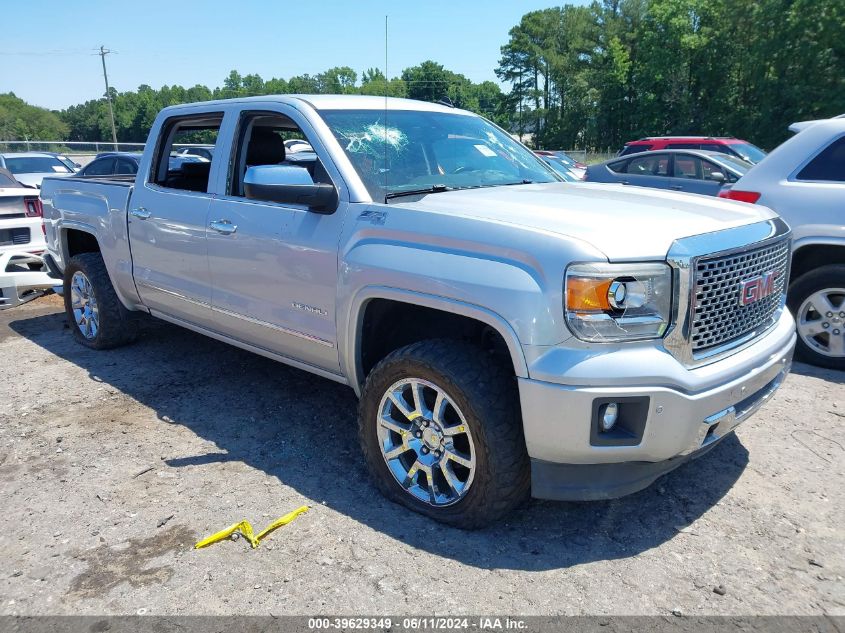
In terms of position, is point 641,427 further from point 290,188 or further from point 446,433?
point 290,188

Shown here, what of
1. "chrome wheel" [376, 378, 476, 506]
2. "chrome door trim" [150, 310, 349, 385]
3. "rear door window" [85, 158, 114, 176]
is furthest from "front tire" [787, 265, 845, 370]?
"rear door window" [85, 158, 114, 176]

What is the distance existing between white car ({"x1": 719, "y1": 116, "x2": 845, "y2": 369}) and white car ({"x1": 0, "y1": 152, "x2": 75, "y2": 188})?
48.8 feet

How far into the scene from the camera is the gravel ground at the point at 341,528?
2658 millimetres

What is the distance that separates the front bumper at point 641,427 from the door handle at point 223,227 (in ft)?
7.09

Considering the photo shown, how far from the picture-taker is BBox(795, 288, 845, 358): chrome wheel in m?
5.03

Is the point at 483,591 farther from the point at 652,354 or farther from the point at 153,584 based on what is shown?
the point at 153,584

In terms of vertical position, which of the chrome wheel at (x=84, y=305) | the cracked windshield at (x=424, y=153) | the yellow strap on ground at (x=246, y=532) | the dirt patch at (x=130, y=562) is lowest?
the dirt patch at (x=130, y=562)

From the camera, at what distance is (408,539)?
3035mm

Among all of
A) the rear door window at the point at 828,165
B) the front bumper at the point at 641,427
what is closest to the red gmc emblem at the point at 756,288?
the front bumper at the point at 641,427

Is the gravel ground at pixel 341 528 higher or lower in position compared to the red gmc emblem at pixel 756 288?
lower

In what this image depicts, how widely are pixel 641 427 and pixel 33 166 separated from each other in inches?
678

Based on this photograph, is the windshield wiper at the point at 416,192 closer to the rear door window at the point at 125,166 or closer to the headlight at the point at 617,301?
the headlight at the point at 617,301

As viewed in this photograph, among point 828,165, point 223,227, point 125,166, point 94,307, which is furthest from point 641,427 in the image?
point 125,166

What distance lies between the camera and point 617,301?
260 cm
